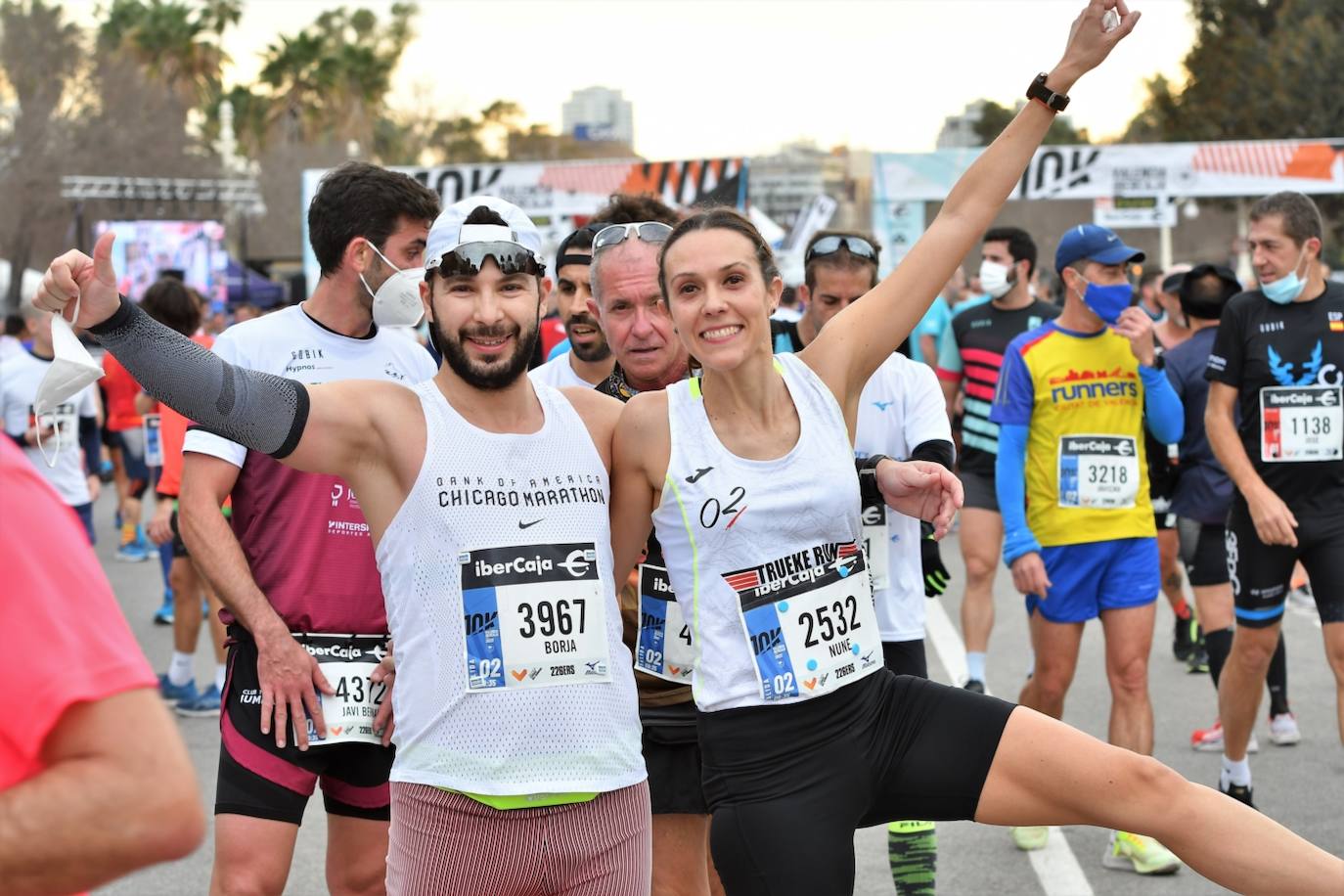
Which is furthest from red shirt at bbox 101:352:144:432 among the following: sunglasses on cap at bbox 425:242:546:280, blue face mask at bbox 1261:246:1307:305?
sunglasses on cap at bbox 425:242:546:280

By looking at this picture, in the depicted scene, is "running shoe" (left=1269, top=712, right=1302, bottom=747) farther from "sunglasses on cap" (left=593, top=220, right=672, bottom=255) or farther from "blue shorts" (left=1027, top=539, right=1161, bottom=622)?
"sunglasses on cap" (left=593, top=220, right=672, bottom=255)

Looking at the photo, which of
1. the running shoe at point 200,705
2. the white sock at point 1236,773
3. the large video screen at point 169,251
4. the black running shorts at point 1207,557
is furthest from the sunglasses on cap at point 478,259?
the large video screen at point 169,251

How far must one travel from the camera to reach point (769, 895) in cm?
331

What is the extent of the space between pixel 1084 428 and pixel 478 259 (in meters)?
3.69

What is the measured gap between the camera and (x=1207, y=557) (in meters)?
7.77

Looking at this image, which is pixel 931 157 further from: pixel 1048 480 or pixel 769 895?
pixel 769 895

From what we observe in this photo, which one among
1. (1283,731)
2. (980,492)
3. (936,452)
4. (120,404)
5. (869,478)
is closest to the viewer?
(869,478)

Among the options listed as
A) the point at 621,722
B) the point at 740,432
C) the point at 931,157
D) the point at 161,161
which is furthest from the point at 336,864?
the point at 161,161

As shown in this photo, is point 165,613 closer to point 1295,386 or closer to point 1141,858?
point 1141,858

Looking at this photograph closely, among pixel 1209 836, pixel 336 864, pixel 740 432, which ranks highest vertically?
A: pixel 740 432

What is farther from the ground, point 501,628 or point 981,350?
point 981,350

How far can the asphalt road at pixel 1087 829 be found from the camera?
5754 mm

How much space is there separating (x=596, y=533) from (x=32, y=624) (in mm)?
1767

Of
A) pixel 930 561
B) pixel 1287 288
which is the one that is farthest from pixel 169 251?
pixel 930 561
